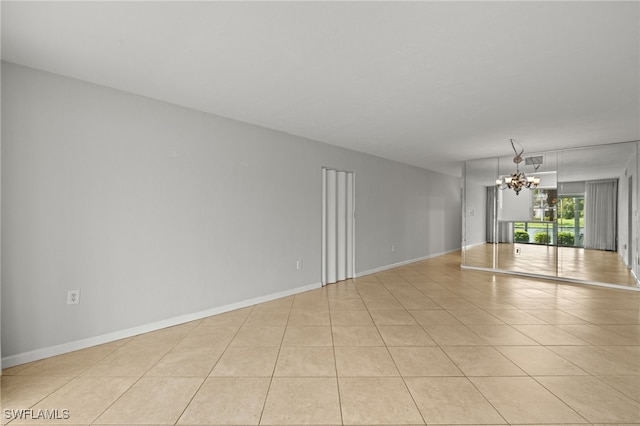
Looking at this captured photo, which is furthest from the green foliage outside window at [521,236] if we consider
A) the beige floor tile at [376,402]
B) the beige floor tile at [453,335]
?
the beige floor tile at [376,402]

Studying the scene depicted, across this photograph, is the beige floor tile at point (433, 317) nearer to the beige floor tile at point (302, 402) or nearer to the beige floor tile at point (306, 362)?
the beige floor tile at point (306, 362)

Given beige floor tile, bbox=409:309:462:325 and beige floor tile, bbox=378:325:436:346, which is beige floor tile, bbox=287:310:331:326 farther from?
beige floor tile, bbox=409:309:462:325

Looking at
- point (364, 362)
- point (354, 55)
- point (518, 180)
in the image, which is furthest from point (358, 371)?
point (518, 180)

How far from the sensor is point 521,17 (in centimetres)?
201

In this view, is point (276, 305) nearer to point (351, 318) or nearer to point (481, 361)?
point (351, 318)

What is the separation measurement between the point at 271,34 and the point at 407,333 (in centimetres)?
334

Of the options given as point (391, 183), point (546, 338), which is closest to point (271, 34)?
point (546, 338)

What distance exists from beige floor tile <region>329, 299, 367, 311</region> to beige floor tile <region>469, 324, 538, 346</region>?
4.98 feet

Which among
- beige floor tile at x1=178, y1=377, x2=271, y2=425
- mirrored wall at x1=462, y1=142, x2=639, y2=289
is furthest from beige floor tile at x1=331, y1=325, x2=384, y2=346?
mirrored wall at x1=462, y1=142, x2=639, y2=289

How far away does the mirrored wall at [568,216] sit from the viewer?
5.69 meters

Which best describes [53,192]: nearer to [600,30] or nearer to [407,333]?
[407,333]

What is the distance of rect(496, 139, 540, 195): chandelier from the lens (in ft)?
18.9

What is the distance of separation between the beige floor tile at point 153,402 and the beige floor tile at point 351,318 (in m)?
1.87

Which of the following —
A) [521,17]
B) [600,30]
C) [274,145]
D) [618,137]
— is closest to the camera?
[521,17]
